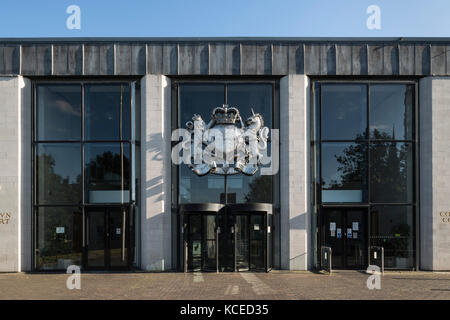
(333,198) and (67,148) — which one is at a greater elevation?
(67,148)

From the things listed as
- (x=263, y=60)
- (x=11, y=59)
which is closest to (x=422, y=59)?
(x=263, y=60)

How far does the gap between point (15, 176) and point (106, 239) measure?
13.9 feet

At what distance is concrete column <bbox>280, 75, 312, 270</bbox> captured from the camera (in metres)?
14.3

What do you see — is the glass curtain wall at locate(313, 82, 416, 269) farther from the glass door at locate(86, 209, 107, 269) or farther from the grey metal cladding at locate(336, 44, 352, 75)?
the glass door at locate(86, 209, 107, 269)

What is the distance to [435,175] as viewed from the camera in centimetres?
1432

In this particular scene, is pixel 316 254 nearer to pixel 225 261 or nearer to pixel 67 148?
pixel 225 261

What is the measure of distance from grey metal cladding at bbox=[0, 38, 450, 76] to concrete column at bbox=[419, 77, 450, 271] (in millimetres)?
1015

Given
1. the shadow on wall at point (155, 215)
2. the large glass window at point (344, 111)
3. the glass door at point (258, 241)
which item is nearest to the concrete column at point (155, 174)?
the shadow on wall at point (155, 215)

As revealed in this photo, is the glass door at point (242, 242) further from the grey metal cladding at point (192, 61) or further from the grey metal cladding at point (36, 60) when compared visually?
the grey metal cladding at point (36, 60)

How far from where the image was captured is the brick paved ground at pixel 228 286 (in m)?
10.3

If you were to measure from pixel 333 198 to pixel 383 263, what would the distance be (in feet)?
9.93

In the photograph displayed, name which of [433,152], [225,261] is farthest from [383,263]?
[225,261]

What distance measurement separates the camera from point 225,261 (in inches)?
555

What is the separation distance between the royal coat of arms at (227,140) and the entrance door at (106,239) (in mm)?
3577
